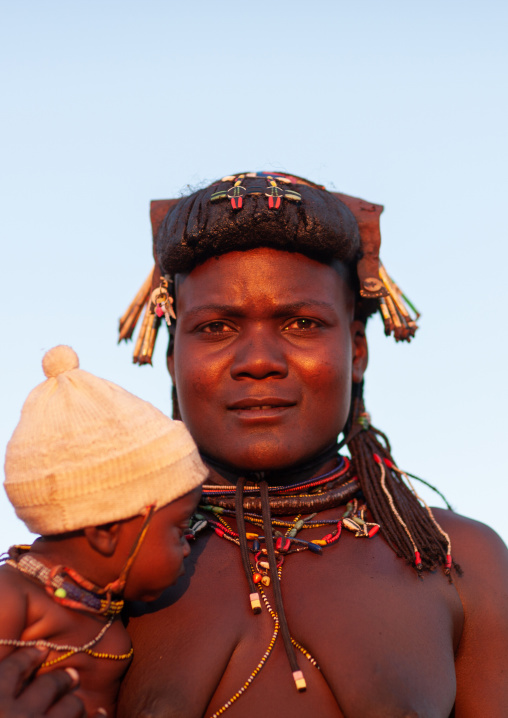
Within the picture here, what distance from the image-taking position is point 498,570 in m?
3.39

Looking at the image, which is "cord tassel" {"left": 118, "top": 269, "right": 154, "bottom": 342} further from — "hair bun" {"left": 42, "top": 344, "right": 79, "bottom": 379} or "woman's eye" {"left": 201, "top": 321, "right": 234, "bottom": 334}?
"hair bun" {"left": 42, "top": 344, "right": 79, "bottom": 379}

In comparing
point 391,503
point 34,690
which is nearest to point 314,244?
point 391,503

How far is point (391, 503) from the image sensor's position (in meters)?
3.48

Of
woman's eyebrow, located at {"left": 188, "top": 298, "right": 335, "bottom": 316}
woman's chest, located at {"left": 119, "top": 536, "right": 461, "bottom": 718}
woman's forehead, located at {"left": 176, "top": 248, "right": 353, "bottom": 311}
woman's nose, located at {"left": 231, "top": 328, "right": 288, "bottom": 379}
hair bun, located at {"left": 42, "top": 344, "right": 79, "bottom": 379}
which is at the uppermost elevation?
woman's forehead, located at {"left": 176, "top": 248, "right": 353, "bottom": 311}

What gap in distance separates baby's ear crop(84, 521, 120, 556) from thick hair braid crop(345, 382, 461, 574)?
1.16 meters

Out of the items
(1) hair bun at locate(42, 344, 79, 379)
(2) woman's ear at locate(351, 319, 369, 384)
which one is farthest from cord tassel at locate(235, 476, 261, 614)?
(1) hair bun at locate(42, 344, 79, 379)

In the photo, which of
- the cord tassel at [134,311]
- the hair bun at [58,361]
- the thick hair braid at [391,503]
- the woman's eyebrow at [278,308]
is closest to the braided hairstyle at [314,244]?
the thick hair braid at [391,503]

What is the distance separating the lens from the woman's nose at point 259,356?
330 cm

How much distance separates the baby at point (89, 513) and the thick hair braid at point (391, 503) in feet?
3.15

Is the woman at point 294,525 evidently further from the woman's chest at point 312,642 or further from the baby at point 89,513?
the baby at point 89,513

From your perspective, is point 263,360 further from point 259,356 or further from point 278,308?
point 278,308

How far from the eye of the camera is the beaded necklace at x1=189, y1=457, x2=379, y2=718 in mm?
3137

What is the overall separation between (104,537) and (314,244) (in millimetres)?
1481

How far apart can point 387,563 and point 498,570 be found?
0.46 meters
